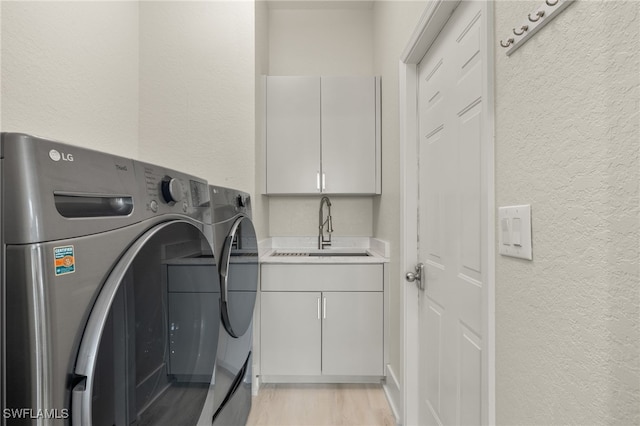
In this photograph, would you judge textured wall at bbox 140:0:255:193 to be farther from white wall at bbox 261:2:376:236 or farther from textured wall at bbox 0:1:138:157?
white wall at bbox 261:2:376:236

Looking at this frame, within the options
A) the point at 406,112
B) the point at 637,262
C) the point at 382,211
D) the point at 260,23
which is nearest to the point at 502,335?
the point at 637,262

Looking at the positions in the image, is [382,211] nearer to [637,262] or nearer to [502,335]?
[502,335]

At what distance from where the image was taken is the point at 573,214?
0.57 m

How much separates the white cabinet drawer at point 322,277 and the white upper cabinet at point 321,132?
25.6 inches

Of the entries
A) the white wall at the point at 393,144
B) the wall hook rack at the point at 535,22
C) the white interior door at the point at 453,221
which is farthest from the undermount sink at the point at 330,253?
the wall hook rack at the point at 535,22

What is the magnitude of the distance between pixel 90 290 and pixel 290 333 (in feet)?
5.93

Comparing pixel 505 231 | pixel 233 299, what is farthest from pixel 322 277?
pixel 505 231

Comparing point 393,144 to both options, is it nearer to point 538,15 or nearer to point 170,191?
point 538,15

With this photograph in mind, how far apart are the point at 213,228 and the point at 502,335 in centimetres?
91

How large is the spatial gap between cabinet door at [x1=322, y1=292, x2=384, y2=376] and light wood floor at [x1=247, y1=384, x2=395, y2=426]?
5.1 inches

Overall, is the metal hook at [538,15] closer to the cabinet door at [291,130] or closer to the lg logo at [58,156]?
the lg logo at [58,156]

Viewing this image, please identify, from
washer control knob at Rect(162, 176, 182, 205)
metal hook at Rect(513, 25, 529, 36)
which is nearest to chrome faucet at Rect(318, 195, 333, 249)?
washer control knob at Rect(162, 176, 182, 205)

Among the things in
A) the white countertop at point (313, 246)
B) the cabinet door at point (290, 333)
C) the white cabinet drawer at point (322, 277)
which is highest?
the white countertop at point (313, 246)

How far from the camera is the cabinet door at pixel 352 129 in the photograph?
98.7 inches
